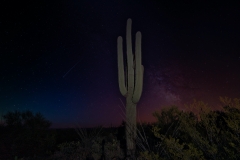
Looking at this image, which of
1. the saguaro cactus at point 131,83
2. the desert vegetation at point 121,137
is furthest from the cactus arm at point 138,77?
the desert vegetation at point 121,137

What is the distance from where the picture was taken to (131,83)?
823 centimetres

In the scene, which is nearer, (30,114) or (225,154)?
(225,154)

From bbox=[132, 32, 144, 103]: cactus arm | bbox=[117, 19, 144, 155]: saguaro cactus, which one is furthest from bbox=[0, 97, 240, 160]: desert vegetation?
bbox=[132, 32, 144, 103]: cactus arm

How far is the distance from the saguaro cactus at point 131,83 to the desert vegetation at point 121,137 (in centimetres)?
51

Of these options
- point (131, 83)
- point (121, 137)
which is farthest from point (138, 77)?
point (121, 137)

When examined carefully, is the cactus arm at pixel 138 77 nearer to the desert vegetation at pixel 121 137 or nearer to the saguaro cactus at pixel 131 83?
the saguaro cactus at pixel 131 83

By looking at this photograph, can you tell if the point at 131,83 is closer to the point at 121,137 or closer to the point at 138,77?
the point at 138,77

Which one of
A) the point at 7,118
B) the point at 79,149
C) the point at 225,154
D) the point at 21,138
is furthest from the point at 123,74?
the point at 7,118

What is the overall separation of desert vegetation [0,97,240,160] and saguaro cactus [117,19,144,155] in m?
0.51

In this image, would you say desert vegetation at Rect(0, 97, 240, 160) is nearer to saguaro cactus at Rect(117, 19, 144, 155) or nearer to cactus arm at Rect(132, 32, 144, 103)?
saguaro cactus at Rect(117, 19, 144, 155)

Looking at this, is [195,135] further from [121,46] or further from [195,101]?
[121,46]

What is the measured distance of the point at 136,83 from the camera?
790 cm

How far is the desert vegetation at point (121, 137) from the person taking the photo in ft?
12.9

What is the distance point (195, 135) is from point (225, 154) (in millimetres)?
651
